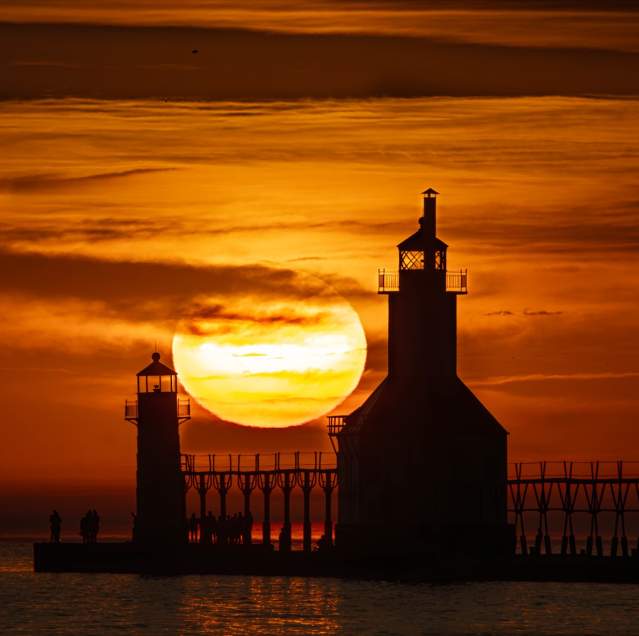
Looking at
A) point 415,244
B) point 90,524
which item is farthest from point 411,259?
point 90,524

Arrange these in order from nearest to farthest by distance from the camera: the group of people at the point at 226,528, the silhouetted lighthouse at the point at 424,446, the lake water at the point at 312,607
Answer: the lake water at the point at 312,607
the silhouetted lighthouse at the point at 424,446
the group of people at the point at 226,528

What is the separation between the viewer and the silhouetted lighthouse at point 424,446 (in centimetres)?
9200

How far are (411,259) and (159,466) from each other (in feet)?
43.8

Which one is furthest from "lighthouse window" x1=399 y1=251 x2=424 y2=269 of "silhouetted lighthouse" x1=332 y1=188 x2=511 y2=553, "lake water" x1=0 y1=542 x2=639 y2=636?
"lake water" x1=0 y1=542 x2=639 y2=636

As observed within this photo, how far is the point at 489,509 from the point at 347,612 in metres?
13.6

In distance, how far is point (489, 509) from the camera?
9300 centimetres

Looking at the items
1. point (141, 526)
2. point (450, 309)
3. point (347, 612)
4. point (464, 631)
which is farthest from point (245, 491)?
point (464, 631)

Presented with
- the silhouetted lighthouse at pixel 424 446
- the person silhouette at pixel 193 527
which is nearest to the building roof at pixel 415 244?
the silhouetted lighthouse at pixel 424 446

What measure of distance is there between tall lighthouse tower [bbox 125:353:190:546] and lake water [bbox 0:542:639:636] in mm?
2315

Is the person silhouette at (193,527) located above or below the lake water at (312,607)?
above

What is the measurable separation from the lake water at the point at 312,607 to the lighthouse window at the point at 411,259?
12770 mm

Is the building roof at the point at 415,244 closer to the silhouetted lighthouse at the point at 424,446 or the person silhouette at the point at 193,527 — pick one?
the silhouetted lighthouse at the point at 424,446

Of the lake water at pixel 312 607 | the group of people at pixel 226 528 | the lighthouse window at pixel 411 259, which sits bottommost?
the lake water at pixel 312 607

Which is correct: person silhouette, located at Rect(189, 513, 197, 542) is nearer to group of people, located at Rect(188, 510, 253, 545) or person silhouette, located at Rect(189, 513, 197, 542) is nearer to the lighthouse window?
group of people, located at Rect(188, 510, 253, 545)
